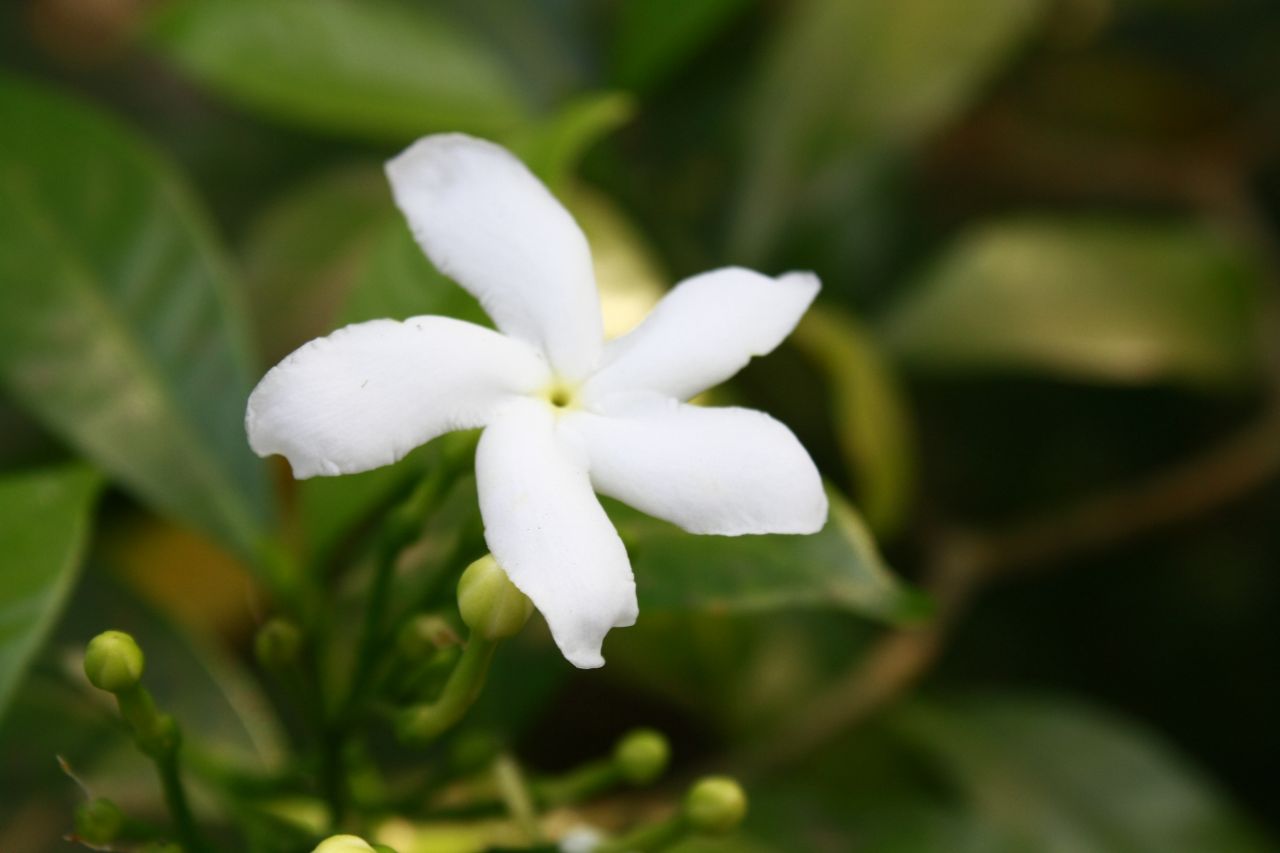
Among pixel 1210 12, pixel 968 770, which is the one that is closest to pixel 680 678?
pixel 968 770

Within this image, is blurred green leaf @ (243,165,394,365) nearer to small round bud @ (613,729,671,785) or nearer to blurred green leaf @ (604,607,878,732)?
blurred green leaf @ (604,607,878,732)

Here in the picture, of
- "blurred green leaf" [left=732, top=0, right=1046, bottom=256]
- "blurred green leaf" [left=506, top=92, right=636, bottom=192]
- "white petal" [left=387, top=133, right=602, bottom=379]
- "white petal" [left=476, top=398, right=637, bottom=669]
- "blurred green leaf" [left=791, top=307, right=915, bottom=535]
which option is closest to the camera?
"white petal" [left=476, top=398, right=637, bottom=669]

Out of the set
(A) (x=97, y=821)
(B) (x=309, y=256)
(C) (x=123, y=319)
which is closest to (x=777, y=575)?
(A) (x=97, y=821)

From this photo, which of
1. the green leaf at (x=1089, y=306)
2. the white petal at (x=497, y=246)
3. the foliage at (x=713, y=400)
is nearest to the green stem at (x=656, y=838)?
the foliage at (x=713, y=400)

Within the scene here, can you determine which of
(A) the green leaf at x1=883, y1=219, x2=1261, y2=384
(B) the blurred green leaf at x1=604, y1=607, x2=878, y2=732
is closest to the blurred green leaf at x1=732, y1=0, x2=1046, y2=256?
(A) the green leaf at x1=883, y1=219, x2=1261, y2=384

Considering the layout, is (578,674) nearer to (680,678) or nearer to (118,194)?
(680,678)

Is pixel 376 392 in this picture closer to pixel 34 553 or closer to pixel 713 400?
pixel 34 553
